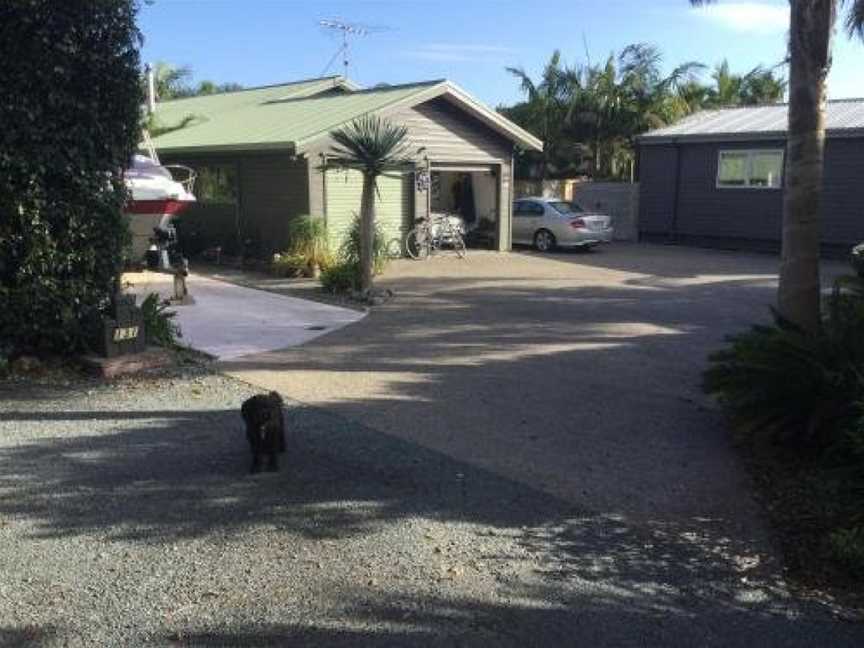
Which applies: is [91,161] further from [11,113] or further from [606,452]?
[606,452]

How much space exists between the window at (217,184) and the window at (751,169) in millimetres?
12703

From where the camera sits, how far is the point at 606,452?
631 centimetres

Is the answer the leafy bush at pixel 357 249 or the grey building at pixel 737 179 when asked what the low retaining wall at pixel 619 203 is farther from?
the leafy bush at pixel 357 249

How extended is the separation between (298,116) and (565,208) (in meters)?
7.15

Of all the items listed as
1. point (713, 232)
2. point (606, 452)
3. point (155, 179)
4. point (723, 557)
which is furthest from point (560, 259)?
point (723, 557)

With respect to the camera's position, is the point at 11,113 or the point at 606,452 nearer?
the point at 606,452

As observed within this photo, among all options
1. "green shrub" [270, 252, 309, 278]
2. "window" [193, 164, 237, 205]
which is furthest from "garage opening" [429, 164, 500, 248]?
"green shrub" [270, 252, 309, 278]

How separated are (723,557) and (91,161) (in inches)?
247

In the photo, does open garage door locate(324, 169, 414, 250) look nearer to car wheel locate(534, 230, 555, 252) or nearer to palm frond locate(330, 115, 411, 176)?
palm frond locate(330, 115, 411, 176)

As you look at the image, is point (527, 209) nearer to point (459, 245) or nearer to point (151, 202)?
point (459, 245)

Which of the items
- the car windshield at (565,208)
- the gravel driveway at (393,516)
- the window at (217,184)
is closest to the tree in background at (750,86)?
the car windshield at (565,208)

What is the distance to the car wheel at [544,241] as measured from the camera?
77.5 feet

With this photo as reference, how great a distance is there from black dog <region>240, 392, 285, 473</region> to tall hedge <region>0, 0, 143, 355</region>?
333 cm

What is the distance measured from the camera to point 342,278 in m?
14.9
